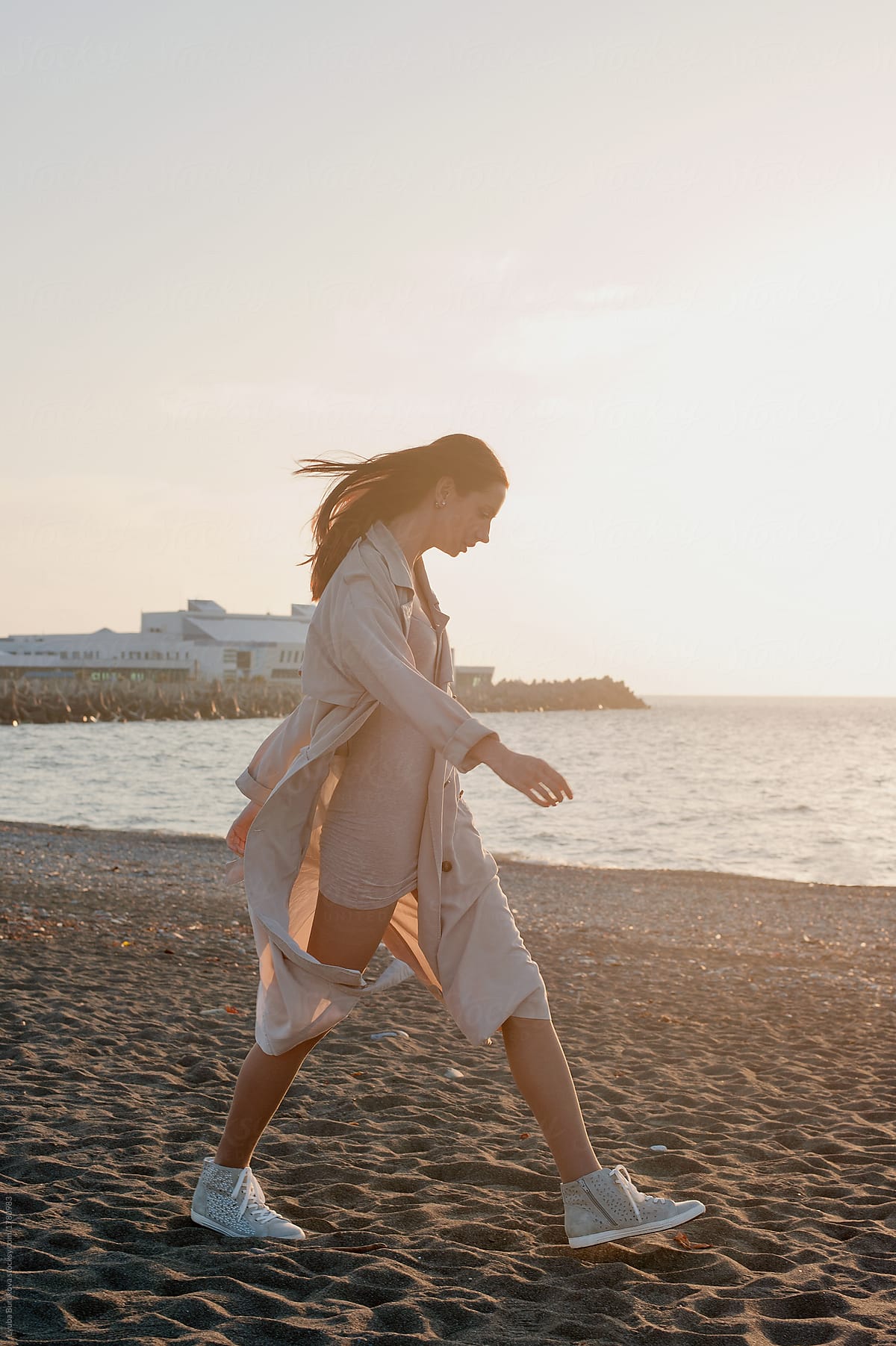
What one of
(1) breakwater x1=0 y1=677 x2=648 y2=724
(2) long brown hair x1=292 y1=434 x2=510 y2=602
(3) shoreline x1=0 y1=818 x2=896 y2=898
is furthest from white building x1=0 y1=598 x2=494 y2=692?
(2) long brown hair x1=292 y1=434 x2=510 y2=602

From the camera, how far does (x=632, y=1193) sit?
8.39 ft

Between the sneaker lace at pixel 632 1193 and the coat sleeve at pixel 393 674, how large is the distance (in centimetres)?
104

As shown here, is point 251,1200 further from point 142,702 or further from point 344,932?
point 142,702

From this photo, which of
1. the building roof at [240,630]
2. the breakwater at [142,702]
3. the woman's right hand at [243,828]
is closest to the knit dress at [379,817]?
the woman's right hand at [243,828]

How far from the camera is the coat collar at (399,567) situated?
2.61 meters

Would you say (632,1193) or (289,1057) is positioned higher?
(289,1057)

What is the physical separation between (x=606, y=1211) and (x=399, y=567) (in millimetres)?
1597

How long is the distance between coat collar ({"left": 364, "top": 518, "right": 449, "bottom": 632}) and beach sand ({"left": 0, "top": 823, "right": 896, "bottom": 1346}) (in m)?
1.57

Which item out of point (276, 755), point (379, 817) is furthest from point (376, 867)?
point (276, 755)

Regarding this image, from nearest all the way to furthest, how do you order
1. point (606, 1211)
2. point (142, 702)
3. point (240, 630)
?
1. point (606, 1211)
2. point (142, 702)
3. point (240, 630)

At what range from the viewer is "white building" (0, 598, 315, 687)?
9200cm

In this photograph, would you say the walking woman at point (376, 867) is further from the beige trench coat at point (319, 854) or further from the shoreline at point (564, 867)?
the shoreline at point (564, 867)

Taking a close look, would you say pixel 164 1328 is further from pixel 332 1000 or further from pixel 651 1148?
pixel 651 1148

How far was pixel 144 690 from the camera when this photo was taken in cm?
7394
